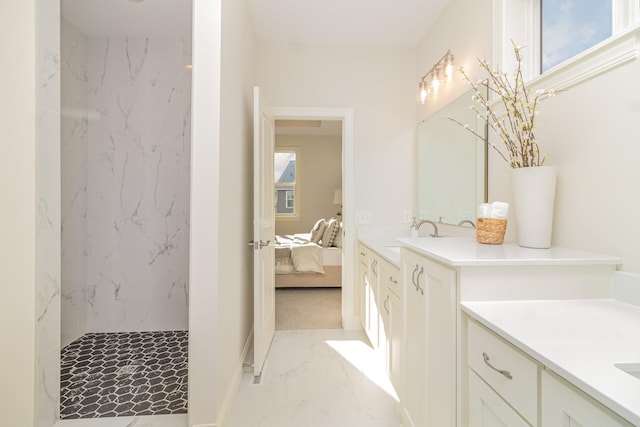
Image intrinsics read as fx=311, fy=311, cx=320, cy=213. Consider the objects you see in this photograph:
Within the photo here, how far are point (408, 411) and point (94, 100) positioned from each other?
11.4ft

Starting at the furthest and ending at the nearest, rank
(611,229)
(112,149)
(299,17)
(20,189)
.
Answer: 1. (112,149)
2. (299,17)
3. (20,189)
4. (611,229)

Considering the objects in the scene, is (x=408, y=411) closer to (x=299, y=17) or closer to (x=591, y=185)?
(x=591, y=185)

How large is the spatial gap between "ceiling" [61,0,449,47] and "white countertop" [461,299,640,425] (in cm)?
251

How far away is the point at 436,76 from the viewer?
8.67 ft

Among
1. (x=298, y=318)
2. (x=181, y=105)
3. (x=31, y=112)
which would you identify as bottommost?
(x=298, y=318)

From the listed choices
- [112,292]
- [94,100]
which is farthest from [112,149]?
[112,292]

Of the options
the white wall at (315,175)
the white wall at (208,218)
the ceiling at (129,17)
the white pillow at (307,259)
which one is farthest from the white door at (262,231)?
the white wall at (315,175)

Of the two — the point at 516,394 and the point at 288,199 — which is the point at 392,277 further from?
the point at 288,199

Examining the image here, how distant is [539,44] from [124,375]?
3.30 metres

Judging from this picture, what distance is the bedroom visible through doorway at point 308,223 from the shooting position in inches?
149

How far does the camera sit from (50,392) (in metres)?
1.62

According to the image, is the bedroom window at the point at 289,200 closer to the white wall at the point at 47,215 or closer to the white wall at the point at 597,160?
the white wall at the point at 47,215

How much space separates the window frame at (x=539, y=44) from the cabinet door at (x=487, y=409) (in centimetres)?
123

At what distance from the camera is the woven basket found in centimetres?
141
